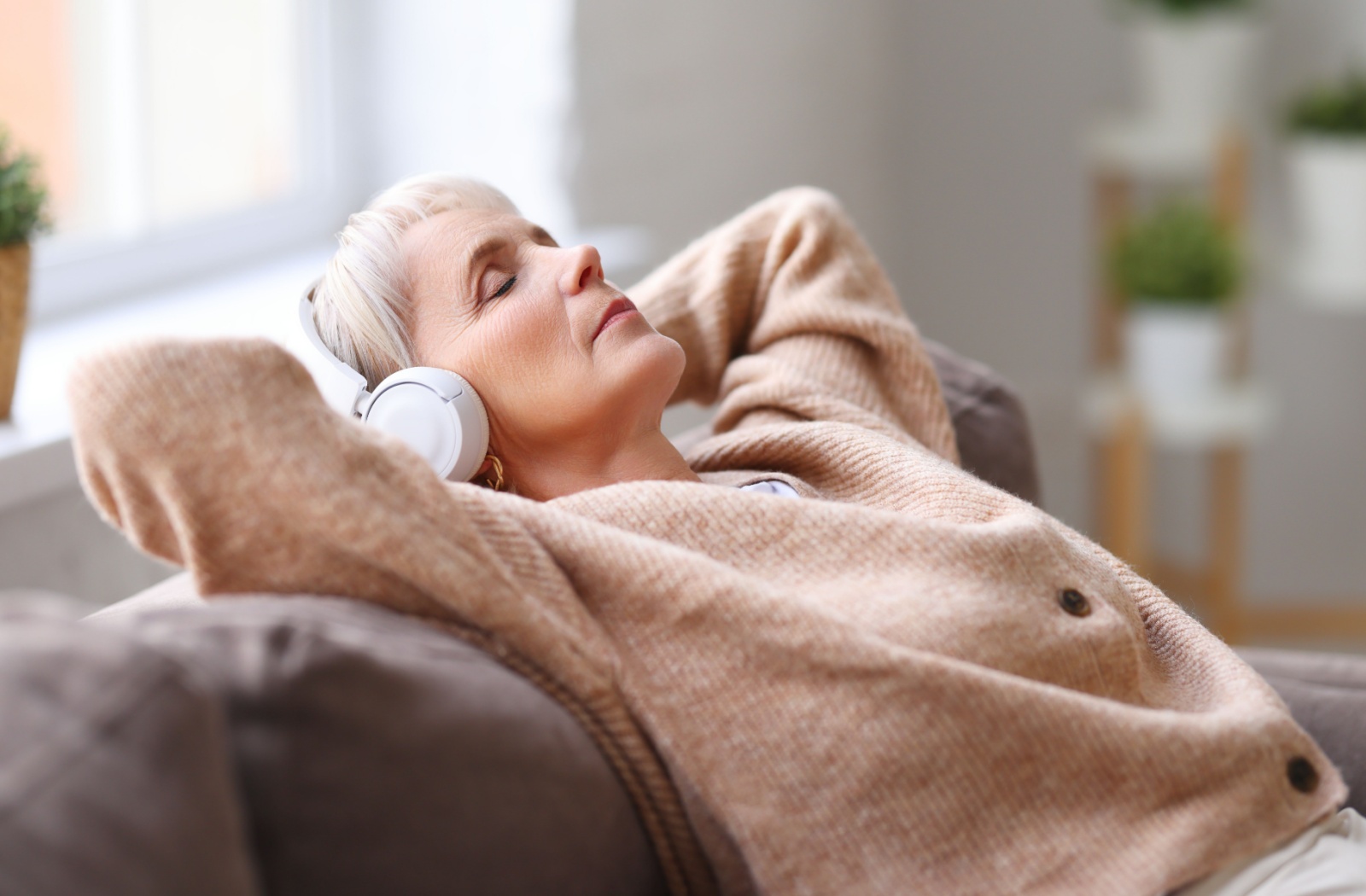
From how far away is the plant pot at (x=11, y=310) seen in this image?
4.75 feet

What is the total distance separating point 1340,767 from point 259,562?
0.96 m

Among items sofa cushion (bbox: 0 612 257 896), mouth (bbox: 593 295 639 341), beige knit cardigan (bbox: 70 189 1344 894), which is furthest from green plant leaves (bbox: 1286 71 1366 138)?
sofa cushion (bbox: 0 612 257 896)

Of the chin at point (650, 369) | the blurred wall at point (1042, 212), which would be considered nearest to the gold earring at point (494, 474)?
the chin at point (650, 369)

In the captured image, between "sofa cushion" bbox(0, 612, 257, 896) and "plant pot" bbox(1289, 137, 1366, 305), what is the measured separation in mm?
2711

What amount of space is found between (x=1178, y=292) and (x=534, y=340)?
2.08 metres

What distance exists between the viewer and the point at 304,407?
0.88m

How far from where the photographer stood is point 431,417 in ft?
3.67

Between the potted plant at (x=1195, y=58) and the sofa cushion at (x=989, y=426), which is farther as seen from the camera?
the potted plant at (x=1195, y=58)

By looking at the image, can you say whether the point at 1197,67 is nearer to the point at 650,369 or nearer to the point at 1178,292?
the point at 1178,292

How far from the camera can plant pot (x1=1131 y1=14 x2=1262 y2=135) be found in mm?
2996

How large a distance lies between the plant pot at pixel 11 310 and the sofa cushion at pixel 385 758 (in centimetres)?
75

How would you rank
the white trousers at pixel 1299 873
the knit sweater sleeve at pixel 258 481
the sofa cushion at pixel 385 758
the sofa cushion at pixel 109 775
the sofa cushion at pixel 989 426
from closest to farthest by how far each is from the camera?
the sofa cushion at pixel 109 775 < the sofa cushion at pixel 385 758 < the knit sweater sleeve at pixel 258 481 < the white trousers at pixel 1299 873 < the sofa cushion at pixel 989 426

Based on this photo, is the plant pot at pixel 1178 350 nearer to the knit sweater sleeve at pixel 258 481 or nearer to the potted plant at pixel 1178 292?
the potted plant at pixel 1178 292

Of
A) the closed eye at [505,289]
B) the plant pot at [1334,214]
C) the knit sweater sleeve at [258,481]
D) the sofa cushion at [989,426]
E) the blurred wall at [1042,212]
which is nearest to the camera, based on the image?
the knit sweater sleeve at [258,481]
